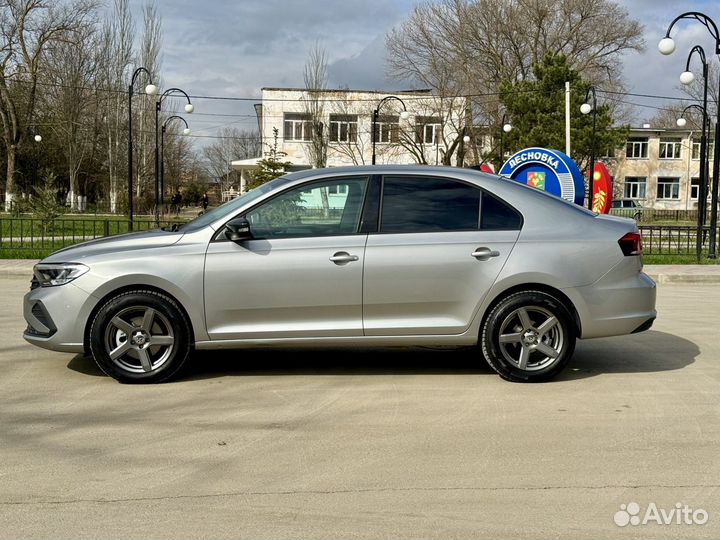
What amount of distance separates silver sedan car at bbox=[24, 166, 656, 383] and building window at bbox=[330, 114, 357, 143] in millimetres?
50488

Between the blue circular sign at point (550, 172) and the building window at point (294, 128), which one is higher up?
the building window at point (294, 128)

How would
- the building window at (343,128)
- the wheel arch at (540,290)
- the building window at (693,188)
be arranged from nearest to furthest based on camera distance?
1. the wheel arch at (540,290)
2. the building window at (343,128)
3. the building window at (693,188)

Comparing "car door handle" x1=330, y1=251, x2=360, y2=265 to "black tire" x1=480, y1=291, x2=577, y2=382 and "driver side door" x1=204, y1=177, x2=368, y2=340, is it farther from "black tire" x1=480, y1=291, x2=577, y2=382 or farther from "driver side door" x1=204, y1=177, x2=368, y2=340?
"black tire" x1=480, y1=291, x2=577, y2=382

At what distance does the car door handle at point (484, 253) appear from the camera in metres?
6.42

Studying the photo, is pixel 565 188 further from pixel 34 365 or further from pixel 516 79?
pixel 516 79

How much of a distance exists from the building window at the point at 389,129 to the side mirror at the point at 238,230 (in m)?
46.8

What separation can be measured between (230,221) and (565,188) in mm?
13035

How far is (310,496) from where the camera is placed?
160 inches

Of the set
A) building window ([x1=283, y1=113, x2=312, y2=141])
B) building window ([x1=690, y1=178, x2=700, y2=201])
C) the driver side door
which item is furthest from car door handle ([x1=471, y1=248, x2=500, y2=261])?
building window ([x1=690, y1=178, x2=700, y2=201])

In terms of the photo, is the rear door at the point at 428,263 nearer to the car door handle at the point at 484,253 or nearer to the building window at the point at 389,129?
the car door handle at the point at 484,253

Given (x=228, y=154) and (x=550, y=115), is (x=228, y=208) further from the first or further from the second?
(x=228, y=154)

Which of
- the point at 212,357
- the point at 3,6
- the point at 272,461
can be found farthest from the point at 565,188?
the point at 3,6

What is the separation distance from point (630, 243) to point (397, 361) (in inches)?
91.0

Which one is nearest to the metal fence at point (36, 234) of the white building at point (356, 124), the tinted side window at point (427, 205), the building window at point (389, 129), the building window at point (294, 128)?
the tinted side window at point (427, 205)
